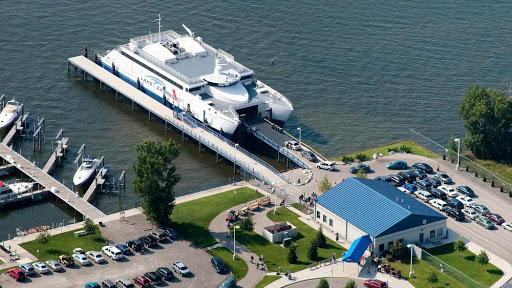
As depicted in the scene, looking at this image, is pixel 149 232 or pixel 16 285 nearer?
pixel 16 285

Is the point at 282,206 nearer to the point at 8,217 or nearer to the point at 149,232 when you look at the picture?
the point at 149,232

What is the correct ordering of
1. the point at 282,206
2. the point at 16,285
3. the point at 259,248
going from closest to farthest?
1. the point at 16,285
2. the point at 259,248
3. the point at 282,206

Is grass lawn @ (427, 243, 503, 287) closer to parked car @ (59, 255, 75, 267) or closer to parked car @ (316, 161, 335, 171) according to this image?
parked car @ (316, 161, 335, 171)

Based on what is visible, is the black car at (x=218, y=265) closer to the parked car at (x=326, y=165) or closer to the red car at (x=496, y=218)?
the parked car at (x=326, y=165)

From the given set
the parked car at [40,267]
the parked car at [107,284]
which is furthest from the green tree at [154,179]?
the parked car at [40,267]

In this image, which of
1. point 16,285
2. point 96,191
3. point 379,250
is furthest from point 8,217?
point 379,250

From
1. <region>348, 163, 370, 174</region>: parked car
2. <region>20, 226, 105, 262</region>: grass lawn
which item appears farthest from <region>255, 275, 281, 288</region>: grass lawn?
<region>348, 163, 370, 174</region>: parked car
